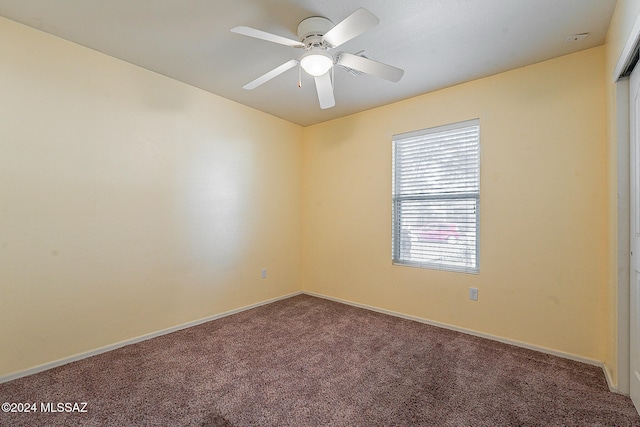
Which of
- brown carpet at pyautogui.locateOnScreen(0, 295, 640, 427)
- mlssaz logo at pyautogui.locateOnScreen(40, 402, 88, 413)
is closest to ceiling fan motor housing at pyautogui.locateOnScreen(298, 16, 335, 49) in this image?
brown carpet at pyautogui.locateOnScreen(0, 295, 640, 427)

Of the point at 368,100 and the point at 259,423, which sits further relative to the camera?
the point at 368,100

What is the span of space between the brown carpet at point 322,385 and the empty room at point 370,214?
18 mm

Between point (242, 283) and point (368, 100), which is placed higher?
point (368, 100)

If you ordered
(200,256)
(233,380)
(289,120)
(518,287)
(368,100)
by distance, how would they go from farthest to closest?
(289,120)
(368,100)
(200,256)
(518,287)
(233,380)

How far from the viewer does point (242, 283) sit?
3.57 meters

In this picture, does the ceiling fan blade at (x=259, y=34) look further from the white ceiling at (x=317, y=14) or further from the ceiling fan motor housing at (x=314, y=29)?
the white ceiling at (x=317, y=14)

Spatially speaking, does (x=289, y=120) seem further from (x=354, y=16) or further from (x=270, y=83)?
(x=354, y=16)

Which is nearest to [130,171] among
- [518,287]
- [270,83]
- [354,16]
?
[270,83]

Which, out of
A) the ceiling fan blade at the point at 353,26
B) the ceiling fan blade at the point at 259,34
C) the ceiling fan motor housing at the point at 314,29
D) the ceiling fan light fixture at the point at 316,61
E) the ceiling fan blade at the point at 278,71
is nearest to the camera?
the ceiling fan blade at the point at 353,26

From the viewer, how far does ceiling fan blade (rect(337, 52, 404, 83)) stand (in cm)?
193

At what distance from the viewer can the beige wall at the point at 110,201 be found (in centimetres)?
208

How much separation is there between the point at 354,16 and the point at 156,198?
2.37m

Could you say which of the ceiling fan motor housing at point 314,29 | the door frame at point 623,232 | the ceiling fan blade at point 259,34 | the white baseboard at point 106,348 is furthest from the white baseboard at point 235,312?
the ceiling fan motor housing at point 314,29

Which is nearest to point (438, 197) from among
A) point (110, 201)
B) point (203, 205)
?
point (203, 205)
